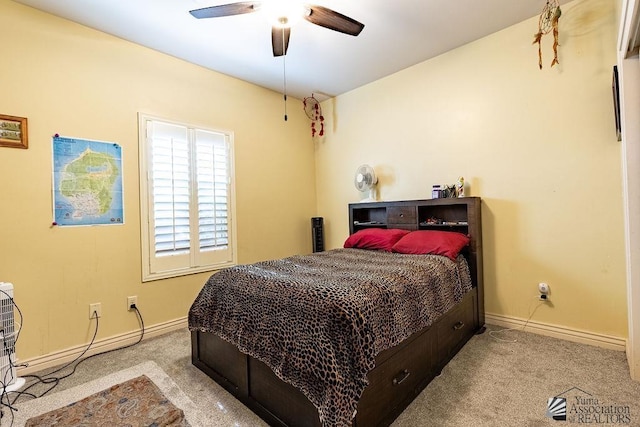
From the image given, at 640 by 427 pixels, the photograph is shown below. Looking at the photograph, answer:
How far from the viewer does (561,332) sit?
2391mm

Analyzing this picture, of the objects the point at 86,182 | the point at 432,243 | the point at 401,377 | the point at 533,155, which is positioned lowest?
the point at 401,377

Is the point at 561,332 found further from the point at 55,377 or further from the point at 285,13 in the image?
the point at 55,377

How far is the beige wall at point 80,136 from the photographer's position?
83.3 inches

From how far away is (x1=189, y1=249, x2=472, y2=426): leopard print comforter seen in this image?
4.10ft

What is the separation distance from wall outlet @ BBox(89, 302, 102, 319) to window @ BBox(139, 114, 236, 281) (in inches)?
15.6

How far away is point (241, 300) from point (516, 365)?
189 cm

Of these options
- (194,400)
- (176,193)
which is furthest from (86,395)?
(176,193)

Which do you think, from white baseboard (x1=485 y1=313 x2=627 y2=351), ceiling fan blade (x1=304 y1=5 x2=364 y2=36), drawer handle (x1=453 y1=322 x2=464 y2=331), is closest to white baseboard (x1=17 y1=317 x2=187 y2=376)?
drawer handle (x1=453 y1=322 x2=464 y2=331)

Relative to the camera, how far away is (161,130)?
9.21 ft

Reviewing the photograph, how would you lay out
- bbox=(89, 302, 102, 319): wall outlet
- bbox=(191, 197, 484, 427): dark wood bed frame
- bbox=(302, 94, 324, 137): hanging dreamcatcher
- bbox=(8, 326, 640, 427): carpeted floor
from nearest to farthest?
1. bbox=(191, 197, 484, 427): dark wood bed frame
2. bbox=(8, 326, 640, 427): carpeted floor
3. bbox=(89, 302, 102, 319): wall outlet
4. bbox=(302, 94, 324, 137): hanging dreamcatcher

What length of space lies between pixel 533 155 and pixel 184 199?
3.21 m

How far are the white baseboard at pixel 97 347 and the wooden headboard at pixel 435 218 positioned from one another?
219 centimetres

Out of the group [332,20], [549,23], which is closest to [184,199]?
[332,20]

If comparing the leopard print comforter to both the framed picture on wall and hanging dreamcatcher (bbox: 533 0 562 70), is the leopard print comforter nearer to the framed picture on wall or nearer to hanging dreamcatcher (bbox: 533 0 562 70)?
the framed picture on wall
